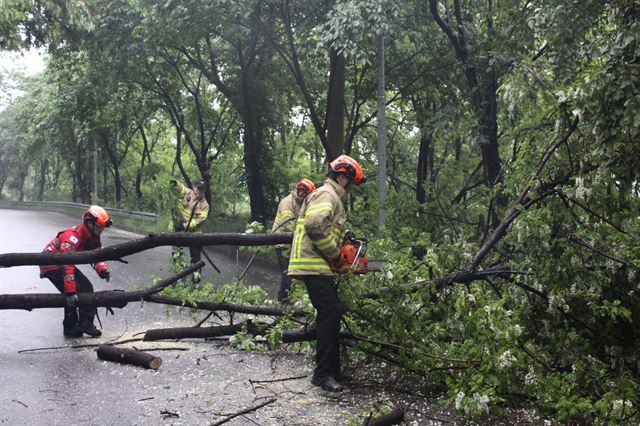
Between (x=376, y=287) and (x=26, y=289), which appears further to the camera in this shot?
(x=26, y=289)

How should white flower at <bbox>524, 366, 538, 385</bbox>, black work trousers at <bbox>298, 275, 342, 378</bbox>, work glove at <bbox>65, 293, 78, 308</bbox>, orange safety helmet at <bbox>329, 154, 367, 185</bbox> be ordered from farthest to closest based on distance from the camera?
work glove at <bbox>65, 293, 78, 308</bbox> < orange safety helmet at <bbox>329, 154, 367, 185</bbox> < black work trousers at <bbox>298, 275, 342, 378</bbox> < white flower at <bbox>524, 366, 538, 385</bbox>

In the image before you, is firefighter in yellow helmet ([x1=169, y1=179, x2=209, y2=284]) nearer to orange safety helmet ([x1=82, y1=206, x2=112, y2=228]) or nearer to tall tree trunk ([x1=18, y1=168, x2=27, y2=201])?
orange safety helmet ([x1=82, y1=206, x2=112, y2=228])

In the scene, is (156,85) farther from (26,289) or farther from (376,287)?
(376,287)

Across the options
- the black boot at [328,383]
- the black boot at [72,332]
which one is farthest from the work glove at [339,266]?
the black boot at [72,332]

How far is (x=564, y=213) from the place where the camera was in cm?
525

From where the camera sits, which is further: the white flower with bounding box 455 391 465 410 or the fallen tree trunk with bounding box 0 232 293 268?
the fallen tree trunk with bounding box 0 232 293 268

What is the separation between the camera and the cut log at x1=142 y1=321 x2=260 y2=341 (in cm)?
646

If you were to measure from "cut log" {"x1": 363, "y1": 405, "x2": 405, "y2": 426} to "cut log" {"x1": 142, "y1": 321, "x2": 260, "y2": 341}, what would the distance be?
6.15 feet

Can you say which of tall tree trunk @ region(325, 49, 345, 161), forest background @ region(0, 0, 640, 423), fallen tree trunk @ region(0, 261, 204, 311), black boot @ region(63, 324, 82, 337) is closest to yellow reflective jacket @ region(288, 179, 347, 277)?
forest background @ region(0, 0, 640, 423)

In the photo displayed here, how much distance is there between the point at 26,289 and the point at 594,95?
8.90 meters

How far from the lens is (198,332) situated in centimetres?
670

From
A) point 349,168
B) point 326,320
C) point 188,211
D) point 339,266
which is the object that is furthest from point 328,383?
point 188,211

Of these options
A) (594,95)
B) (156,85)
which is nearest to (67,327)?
(594,95)

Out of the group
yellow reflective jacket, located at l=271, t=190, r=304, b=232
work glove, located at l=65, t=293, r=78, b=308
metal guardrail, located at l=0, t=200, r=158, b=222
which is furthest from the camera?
metal guardrail, located at l=0, t=200, r=158, b=222
